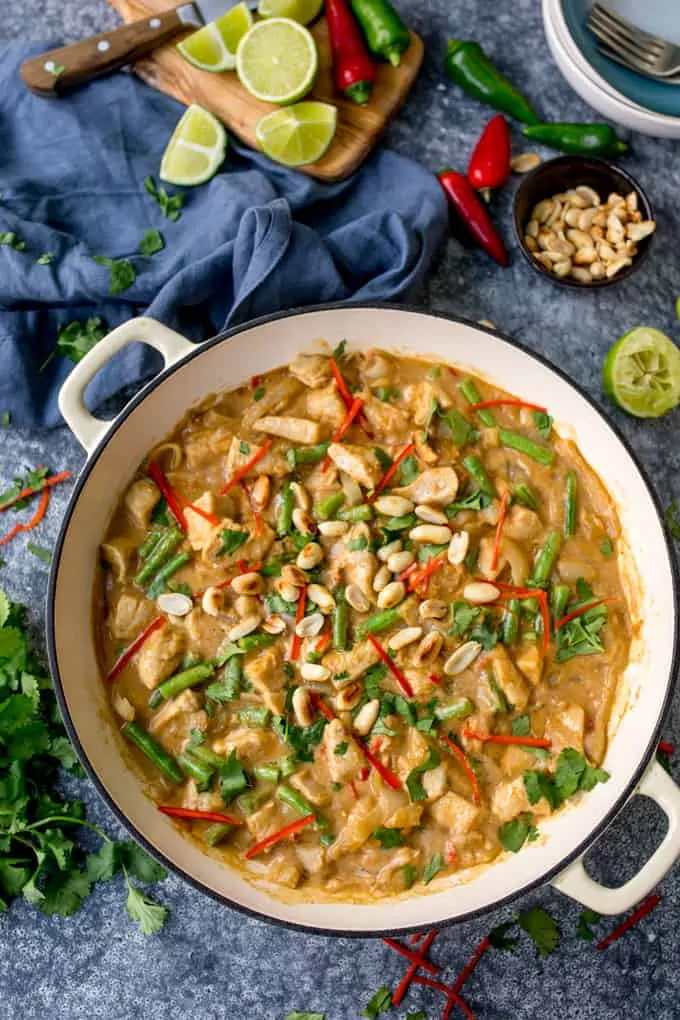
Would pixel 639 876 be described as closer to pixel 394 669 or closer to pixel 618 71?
pixel 394 669

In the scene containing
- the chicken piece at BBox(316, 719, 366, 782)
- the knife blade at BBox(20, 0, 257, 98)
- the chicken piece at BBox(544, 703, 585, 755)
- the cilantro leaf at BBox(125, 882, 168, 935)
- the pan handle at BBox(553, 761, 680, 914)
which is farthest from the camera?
the knife blade at BBox(20, 0, 257, 98)

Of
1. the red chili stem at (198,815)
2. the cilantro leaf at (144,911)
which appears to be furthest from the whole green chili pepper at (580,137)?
the cilantro leaf at (144,911)

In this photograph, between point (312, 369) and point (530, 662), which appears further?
point (312, 369)

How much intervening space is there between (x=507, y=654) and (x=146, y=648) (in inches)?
53.4

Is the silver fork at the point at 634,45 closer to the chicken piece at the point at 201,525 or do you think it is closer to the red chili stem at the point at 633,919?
the chicken piece at the point at 201,525

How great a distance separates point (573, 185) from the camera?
436cm

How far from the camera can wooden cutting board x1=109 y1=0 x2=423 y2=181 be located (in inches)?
169

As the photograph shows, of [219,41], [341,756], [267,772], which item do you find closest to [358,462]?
[341,756]

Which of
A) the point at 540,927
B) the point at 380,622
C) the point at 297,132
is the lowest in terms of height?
the point at 540,927

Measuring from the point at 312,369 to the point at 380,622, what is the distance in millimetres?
1025

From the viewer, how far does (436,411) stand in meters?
3.91

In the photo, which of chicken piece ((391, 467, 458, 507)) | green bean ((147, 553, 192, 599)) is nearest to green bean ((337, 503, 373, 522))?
chicken piece ((391, 467, 458, 507))

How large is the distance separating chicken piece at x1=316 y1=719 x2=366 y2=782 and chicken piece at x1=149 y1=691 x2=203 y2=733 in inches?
18.6

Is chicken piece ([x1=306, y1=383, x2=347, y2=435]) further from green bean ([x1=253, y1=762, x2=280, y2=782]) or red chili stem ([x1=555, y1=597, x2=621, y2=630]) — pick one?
green bean ([x1=253, y1=762, x2=280, y2=782])
